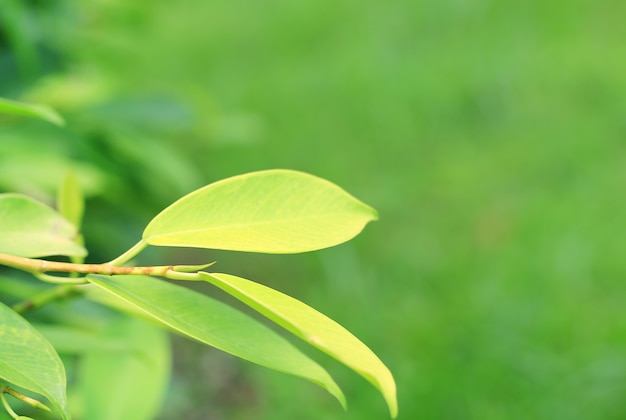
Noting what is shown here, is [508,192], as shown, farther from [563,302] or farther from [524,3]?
[524,3]

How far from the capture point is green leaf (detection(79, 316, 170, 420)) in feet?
2.62

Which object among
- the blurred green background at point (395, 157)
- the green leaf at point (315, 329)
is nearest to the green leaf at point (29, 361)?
the green leaf at point (315, 329)

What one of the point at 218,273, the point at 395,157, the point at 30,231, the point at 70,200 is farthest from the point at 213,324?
the point at 395,157

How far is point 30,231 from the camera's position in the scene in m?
0.62

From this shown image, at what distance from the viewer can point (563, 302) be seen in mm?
2127

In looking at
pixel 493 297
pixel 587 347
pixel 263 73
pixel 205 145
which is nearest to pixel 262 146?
pixel 205 145

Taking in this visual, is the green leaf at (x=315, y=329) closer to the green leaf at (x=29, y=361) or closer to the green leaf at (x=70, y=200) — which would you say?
the green leaf at (x=29, y=361)

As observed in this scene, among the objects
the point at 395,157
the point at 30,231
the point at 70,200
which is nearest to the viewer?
the point at 30,231

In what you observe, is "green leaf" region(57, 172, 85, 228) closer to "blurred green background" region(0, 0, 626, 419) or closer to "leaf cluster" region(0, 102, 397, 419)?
"leaf cluster" region(0, 102, 397, 419)

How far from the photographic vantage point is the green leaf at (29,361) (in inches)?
19.7

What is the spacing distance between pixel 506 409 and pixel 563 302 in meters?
0.43

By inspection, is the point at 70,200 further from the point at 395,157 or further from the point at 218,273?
the point at 395,157

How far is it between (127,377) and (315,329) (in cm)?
44

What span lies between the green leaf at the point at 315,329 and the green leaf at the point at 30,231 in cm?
19
